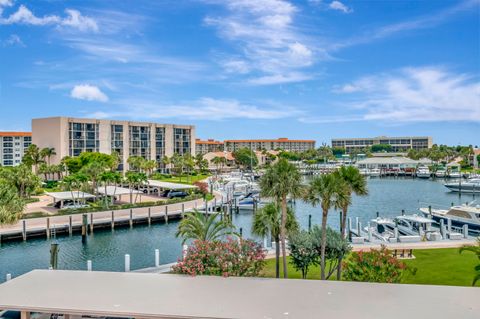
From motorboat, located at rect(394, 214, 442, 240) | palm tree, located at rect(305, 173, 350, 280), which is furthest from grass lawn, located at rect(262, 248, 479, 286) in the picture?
motorboat, located at rect(394, 214, 442, 240)

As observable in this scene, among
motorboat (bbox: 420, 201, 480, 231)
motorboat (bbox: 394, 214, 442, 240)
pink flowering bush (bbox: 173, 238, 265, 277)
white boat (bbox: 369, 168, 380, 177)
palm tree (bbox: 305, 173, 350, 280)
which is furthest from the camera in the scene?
white boat (bbox: 369, 168, 380, 177)

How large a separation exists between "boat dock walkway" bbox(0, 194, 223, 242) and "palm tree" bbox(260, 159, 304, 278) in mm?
29022

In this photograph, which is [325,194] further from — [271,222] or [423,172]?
[423,172]

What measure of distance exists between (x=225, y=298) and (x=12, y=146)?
150632 mm

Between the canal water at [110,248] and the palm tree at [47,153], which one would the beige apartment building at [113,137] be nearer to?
the palm tree at [47,153]

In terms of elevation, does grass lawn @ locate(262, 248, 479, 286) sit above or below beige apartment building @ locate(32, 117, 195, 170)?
below

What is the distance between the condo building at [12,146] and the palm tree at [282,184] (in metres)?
142

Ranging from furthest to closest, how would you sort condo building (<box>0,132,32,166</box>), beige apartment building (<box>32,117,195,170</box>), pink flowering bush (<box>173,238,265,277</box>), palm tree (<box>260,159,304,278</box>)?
1. condo building (<box>0,132,32,166</box>)
2. beige apartment building (<box>32,117,195,170</box>)
3. palm tree (<box>260,159,304,278</box>)
4. pink flowering bush (<box>173,238,265,277</box>)

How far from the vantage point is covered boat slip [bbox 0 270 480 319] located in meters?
13.7

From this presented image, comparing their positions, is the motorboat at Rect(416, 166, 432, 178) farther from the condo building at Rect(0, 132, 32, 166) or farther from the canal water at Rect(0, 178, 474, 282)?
the condo building at Rect(0, 132, 32, 166)

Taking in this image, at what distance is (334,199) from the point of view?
73.6 ft

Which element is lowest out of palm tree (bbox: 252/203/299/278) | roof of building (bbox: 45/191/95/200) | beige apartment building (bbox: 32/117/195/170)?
roof of building (bbox: 45/191/95/200)

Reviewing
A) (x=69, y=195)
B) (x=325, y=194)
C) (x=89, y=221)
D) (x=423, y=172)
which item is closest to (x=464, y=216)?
(x=325, y=194)

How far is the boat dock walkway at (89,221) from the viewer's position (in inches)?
1702
